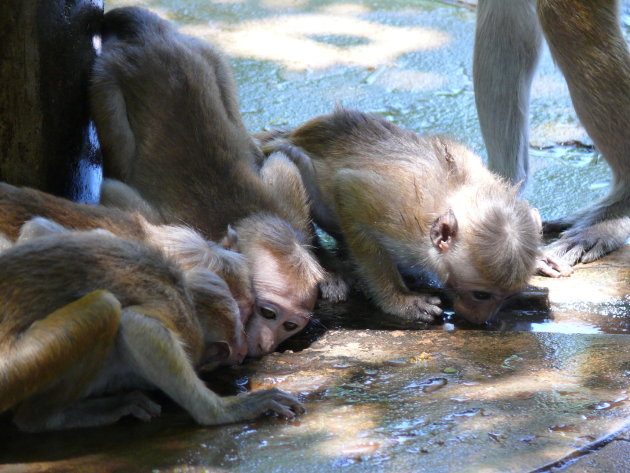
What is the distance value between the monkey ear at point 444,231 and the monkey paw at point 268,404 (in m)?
1.89

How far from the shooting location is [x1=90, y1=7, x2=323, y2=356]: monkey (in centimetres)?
527

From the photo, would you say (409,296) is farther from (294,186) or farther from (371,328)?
(294,186)

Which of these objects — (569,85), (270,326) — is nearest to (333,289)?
(270,326)

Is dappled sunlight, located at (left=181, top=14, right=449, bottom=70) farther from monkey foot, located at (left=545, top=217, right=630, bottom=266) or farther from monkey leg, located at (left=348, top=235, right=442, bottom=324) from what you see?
monkey leg, located at (left=348, top=235, right=442, bottom=324)

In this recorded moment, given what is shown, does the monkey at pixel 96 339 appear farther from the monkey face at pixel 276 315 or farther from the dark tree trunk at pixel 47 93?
the dark tree trunk at pixel 47 93

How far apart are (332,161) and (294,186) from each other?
1.39 feet

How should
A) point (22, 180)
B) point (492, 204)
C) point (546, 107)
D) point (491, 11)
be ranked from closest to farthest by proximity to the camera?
point (22, 180), point (492, 204), point (491, 11), point (546, 107)

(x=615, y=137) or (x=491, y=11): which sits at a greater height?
(x=491, y=11)

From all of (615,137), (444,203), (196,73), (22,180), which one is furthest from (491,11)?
(22,180)

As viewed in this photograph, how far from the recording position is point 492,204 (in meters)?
5.37

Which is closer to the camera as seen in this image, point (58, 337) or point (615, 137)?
point (58, 337)

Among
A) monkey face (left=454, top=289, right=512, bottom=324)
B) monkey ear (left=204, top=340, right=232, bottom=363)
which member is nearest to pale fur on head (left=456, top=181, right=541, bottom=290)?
monkey face (left=454, top=289, right=512, bottom=324)

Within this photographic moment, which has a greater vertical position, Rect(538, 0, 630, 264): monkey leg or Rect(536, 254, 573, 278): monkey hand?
Rect(538, 0, 630, 264): monkey leg

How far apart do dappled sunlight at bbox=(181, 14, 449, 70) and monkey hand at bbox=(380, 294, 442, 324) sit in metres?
4.57
